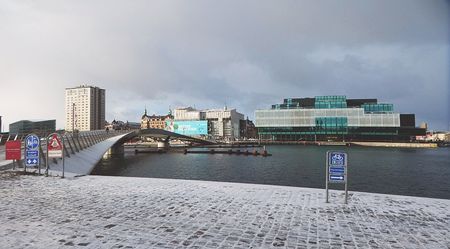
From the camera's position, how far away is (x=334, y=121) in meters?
172

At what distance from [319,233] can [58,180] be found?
47.8 feet

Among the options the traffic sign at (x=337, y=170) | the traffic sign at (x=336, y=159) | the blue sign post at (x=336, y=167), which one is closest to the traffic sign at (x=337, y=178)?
the blue sign post at (x=336, y=167)

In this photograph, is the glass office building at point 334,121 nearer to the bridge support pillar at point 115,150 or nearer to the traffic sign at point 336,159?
the bridge support pillar at point 115,150

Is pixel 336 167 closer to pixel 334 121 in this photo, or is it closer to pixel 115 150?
pixel 115 150

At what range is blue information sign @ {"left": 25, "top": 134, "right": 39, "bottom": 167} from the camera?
60.2 ft

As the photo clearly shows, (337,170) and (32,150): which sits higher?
(32,150)

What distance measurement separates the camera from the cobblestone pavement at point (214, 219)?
277 inches

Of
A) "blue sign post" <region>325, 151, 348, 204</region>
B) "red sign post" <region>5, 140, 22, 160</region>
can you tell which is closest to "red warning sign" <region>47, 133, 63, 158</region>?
"red sign post" <region>5, 140, 22, 160</region>

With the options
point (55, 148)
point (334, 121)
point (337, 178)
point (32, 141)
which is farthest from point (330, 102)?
point (337, 178)

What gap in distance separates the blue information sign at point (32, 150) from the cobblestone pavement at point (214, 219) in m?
4.94

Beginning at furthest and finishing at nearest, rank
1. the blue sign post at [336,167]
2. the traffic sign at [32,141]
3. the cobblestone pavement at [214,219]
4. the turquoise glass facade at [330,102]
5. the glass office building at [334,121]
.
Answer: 1. the turquoise glass facade at [330,102]
2. the glass office building at [334,121]
3. the traffic sign at [32,141]
4. the blue sign post at [336,167]
5. the cobblestone pavement at [214,219]

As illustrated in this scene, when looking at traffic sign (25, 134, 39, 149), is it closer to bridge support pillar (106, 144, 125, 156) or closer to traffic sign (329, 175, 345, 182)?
traffic sign (329, 175, 345, 182)

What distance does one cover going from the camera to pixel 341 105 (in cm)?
17175

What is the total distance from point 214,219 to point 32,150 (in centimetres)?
1483
